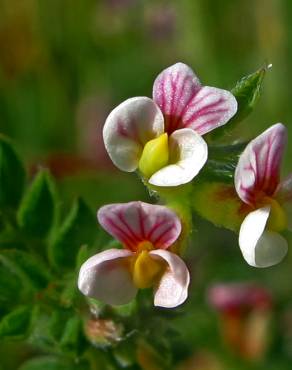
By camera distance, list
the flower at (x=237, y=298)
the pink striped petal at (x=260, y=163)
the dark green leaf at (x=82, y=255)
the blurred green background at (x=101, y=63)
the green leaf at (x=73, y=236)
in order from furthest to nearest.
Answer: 1. the blurred green background at (x=101, y=63)
2. the flower at (x=237, y=298)
3. the green leaf at (x=73, y=236)
4. the dark green leaf at (x=82, y=255)
5. the pink striped petal at (x=260, y=163)

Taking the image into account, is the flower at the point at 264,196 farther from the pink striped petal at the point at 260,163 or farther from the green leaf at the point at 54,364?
the green leaf at the point at 54,364

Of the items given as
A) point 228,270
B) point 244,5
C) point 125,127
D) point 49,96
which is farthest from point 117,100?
point 125,127

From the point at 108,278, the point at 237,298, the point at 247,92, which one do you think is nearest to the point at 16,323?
the point at 108,278

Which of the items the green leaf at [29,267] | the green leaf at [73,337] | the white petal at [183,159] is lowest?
the green leaf at [73,337]

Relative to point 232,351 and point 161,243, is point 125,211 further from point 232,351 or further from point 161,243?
point 232,351

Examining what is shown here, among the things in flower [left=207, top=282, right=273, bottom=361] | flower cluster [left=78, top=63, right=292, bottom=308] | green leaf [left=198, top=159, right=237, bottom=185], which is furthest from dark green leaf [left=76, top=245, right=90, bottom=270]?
flower [left=207, top=282, right=273, bottom=361]

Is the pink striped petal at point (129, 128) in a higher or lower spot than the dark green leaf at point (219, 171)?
higher

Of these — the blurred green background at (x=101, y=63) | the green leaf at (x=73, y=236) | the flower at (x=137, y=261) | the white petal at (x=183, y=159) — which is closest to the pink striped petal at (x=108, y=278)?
the flower at (x=137, y=261)
